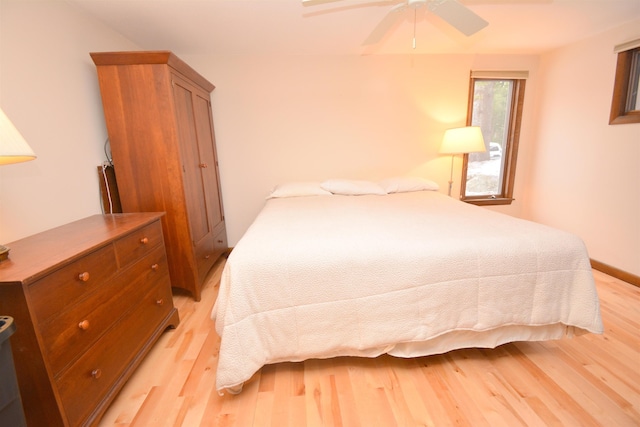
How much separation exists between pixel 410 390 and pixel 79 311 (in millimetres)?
1455

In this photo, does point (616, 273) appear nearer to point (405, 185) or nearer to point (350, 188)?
point (405, 185)

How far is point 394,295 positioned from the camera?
1258mm

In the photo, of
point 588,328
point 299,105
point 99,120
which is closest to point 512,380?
point 588,328

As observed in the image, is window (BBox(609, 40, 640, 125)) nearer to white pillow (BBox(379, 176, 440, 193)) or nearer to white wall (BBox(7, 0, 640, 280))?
white wall (BBox(7, 0, 640, 280))

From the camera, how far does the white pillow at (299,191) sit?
2637 mm

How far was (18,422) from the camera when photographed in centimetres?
74

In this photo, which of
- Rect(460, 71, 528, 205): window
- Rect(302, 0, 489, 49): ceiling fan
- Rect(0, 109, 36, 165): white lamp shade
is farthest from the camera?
Rect(460, 71, 528, 205): window

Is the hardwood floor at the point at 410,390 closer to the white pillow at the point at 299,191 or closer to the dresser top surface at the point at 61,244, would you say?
the dresser top surface at the point at 61,244

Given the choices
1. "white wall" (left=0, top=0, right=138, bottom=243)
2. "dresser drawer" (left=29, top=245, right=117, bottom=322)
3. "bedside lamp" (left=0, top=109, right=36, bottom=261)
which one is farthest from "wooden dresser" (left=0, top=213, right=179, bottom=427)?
"bedside lamp" (left=0, top=109, right=36, bottom=261)

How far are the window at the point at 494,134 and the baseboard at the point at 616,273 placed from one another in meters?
1.06

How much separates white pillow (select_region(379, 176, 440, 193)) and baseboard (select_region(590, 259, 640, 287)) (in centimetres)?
158

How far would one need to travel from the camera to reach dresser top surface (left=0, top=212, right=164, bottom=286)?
0.87 meters

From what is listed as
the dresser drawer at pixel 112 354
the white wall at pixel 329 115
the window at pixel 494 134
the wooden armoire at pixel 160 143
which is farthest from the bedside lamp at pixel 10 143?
the window at pixel 494 134

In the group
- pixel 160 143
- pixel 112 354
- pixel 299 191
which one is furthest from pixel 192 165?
pixel 112 354
